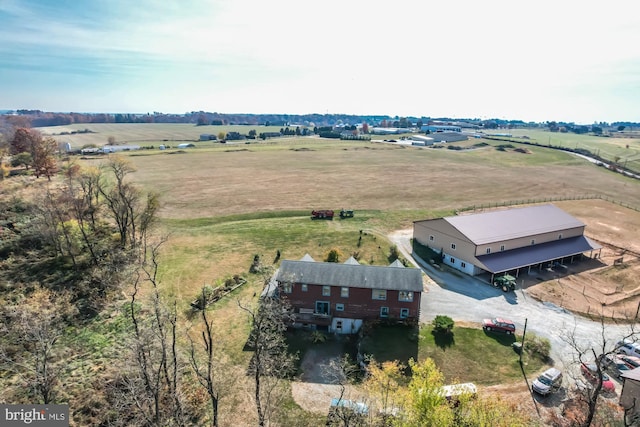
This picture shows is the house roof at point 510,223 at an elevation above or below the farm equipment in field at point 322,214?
above

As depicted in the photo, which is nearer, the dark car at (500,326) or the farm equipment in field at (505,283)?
the dark car at (500,326)

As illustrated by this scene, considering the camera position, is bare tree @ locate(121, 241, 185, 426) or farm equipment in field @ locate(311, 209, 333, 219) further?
farm equipment in field @ locate(311, 209, 333, 219)

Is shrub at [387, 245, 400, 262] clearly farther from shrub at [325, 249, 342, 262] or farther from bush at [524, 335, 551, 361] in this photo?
bush at [524, 335, 551, 361]

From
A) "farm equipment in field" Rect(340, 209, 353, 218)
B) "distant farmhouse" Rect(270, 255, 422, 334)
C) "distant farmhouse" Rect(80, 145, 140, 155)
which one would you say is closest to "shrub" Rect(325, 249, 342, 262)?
"distant farmhouse" Rect(270, 255, 422, 334)

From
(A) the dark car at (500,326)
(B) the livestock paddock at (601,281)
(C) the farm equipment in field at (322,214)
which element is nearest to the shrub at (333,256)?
(C) the farm equipment in field at (322,214)

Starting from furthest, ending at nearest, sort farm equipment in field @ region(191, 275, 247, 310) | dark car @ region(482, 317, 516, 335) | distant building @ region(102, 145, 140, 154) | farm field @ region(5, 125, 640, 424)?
distant building @ region(102, 145, 140, 154), farm field @ region(5, 125, 640, 424), farm equipment in field @ region(191, 275, 247, 310), dark car @ region(482, 317, 516, 335)

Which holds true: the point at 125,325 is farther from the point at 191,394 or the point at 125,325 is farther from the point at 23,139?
the point at 23,139

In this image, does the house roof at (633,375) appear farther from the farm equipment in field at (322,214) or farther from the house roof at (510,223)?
the farm equipment in field at (322,214)
